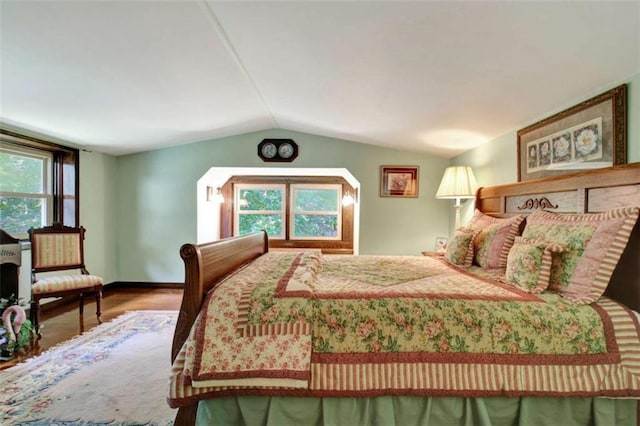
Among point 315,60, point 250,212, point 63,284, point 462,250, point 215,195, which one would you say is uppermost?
point 315,60

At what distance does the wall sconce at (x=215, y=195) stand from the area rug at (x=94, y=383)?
97.6 inches

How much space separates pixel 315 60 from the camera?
207 cm

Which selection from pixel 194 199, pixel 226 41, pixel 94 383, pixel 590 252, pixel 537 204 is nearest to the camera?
pixel 590 252

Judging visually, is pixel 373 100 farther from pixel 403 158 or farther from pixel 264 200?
pixel 264 200

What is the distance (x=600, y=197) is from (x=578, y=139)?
51 centimetres

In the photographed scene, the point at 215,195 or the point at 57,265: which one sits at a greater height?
the point at 215,195

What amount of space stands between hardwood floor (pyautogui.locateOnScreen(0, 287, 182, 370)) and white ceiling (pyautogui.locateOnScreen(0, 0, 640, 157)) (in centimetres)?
203

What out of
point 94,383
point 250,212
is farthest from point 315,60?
point 250,212

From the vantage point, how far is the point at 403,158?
13.3 feet

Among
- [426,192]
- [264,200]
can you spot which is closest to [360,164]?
[426,192]

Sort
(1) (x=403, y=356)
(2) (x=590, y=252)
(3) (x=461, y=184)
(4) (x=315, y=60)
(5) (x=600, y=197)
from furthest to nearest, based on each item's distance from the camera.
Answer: (3) (x=461, y=184)
(4) (x=315, y=60)
(5) (x=600, y=197)
(2) (x=590, y=252)
(1) (x=403, y=356)

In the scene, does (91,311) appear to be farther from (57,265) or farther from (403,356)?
(403,356)

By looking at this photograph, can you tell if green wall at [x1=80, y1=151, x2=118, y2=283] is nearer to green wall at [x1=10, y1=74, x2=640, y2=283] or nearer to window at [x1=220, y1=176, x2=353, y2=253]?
green wall at [x1=10, y1=74, x2=640, y2=283]

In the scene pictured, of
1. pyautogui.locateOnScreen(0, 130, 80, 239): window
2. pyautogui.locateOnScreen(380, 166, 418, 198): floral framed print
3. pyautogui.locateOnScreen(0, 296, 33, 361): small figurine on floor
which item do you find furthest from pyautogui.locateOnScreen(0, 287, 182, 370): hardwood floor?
pyautogui.locateOnScreen(380, 166, 418, 198): floral framed print
